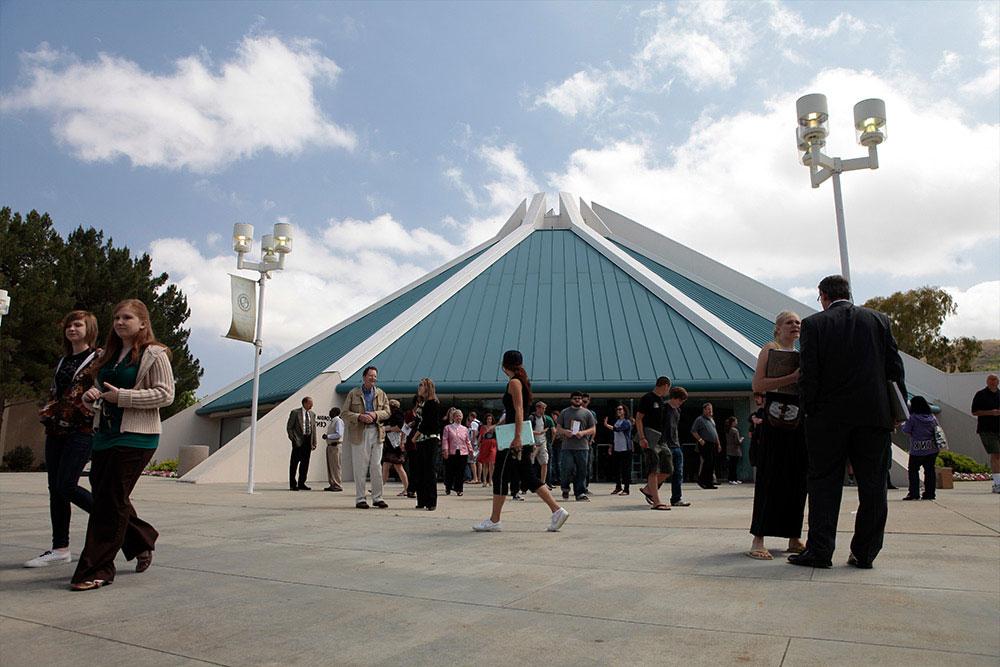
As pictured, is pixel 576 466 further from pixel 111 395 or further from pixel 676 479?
pixel 111 395

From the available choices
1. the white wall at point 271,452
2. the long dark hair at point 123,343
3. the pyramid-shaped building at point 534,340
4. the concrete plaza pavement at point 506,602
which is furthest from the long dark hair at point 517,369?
the pyramid-shaped building at point 534,340

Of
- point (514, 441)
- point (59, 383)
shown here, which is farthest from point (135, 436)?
point (514, 441)

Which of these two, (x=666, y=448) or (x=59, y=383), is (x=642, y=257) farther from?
(x=59, y=383)

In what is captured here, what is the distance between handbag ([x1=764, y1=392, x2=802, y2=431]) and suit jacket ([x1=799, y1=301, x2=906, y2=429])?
30 centimetres

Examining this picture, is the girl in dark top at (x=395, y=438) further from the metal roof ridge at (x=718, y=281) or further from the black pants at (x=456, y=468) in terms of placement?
the metal roof ridge at (x=718, y=281)

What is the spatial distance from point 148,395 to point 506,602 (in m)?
2.36

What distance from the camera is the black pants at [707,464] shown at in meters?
13.6

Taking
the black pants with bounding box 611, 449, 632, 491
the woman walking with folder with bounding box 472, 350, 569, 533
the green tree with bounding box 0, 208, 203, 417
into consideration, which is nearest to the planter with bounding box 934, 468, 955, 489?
the black pants with bounding box 611, 449, 632, 491

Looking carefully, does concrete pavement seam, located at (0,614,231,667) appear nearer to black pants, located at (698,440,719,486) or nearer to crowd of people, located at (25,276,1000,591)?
crowd of people, located at (25,276,1000,591)

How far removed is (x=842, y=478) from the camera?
4.25 m

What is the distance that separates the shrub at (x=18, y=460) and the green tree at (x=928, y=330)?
44.5 meters

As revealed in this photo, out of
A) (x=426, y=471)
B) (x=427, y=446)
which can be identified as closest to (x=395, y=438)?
(x=427, y=446)

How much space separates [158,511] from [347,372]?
32.7ft

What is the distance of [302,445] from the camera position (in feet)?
42.3
